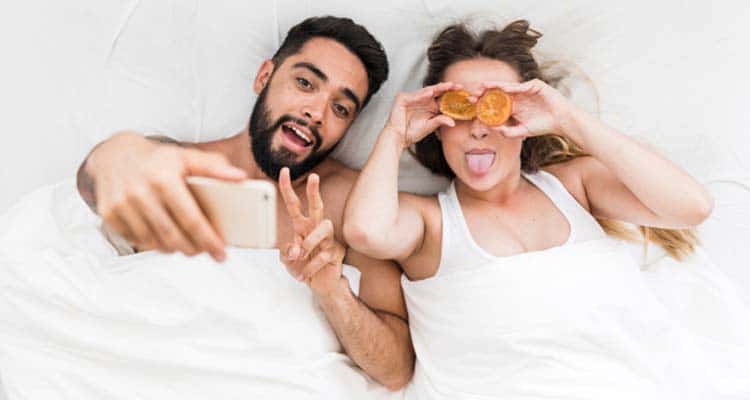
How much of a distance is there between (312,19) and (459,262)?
62 centimetres

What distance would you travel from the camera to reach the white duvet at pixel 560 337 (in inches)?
53.4

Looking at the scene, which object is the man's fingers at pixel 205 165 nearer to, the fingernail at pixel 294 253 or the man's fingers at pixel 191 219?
the man's fingers at pixel 191 219

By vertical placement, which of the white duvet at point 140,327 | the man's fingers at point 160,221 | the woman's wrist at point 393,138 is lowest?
the white duvet at point 140,327

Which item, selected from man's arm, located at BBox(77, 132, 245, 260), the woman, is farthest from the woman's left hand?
man's arm, located at BBox(77, 132, 245, 260)

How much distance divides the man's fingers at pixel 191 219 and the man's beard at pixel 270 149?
0.59m

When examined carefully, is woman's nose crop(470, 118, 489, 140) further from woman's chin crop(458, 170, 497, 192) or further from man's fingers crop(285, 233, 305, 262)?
man's fingers crop(285, 233, 305, 262)

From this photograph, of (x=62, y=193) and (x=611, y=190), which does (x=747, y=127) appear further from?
(x=62, y=193)

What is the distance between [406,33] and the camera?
1656 mm

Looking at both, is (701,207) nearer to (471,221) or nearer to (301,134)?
(471,221)

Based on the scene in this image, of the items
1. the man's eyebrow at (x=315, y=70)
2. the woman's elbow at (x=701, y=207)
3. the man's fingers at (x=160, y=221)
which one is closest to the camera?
the man's fingers at (x=160, y=221)

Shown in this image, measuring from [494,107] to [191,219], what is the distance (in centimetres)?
74

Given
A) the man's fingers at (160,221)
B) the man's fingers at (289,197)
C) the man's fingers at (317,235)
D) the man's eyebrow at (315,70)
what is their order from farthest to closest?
1. the man's eyebrow at (315,70)
2. the man's fingers at (317,235)
3. the man's fingers at (289,197)
4. the man's fingers at (160,221)

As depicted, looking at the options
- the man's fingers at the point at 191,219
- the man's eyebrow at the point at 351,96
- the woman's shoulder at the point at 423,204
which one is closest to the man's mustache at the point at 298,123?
the man's eyebrow at the point at 351,96

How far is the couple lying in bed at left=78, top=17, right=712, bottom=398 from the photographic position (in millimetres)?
1359
